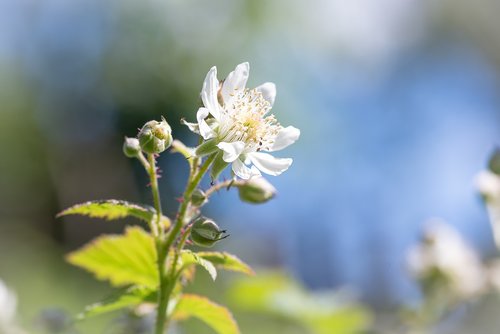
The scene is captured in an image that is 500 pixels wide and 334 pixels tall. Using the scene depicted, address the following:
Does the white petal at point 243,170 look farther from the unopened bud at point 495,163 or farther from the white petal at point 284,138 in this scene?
the unopened bud at point 495,163

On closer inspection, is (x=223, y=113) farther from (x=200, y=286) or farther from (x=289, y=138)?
(x=200, y=286)

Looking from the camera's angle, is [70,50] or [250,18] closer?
[70,50]

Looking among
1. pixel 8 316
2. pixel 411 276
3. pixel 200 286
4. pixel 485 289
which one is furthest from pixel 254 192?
pixel 200 286

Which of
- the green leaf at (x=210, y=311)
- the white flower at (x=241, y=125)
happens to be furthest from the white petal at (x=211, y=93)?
the green leaf at (x=210, y=311)

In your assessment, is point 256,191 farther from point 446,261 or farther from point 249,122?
point 446,261

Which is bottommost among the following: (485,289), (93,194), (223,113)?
(223,113)

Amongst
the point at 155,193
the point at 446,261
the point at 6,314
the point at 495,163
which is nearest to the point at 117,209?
the point at 155,193
